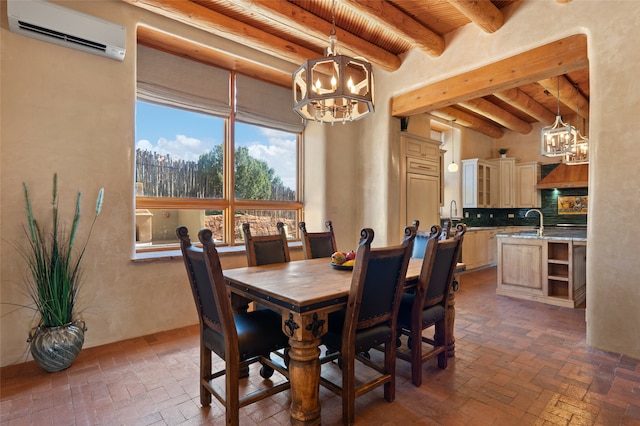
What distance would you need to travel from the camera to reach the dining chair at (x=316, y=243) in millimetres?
3135

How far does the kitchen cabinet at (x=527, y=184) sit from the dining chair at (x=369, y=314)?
658 centimetres

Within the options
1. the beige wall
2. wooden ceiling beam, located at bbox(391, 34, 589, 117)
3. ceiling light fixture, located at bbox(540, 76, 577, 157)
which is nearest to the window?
the beige wall

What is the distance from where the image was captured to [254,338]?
1.75 metres

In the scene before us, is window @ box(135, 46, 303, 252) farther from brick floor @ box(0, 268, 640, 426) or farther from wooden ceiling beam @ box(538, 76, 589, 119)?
wooden ceiling beam @ box(538, 76, 589, 119)

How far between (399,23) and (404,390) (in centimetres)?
334

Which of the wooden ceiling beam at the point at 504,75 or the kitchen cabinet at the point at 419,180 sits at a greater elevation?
the wooden ceiling beam at the point at 504,75

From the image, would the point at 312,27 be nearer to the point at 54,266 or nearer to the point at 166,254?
the point at 166,254

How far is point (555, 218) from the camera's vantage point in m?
7.20

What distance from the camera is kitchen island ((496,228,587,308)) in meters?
3.95

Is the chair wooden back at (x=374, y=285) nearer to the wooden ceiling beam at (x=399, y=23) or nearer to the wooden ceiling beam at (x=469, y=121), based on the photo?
the wooden ceiling beam at (x=399, y=23)

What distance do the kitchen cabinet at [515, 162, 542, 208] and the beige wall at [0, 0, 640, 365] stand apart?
15.3ft

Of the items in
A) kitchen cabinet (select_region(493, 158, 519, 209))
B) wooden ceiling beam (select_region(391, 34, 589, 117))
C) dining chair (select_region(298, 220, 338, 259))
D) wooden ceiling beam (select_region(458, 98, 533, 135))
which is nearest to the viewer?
wooden ceiling beam (select_region(391, 34, 589, 117))

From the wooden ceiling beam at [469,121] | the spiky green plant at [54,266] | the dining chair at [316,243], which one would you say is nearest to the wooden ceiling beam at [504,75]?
the wooden ceiling beam at [469,121]

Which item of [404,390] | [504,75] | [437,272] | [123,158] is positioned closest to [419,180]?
[504,75]
